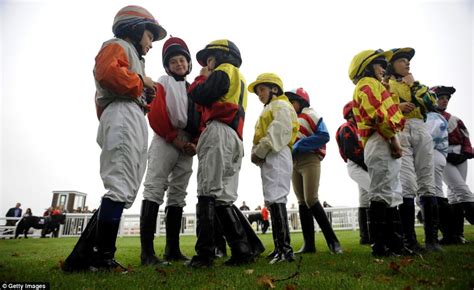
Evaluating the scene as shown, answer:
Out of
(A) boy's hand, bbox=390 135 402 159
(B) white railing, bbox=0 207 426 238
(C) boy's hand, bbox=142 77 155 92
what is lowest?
(B) white railing, bbox=0 207 426 238

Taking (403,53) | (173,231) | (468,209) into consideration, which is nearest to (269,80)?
(403,53)

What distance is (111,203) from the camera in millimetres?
2604

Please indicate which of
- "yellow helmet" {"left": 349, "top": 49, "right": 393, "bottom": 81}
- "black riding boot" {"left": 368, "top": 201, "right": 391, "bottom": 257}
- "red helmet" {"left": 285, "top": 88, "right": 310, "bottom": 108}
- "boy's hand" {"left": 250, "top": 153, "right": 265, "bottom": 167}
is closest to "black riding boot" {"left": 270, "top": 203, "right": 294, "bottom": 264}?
"boy's hand" {"left": 250, "top": 153, "right": 265, "bottom": 167}

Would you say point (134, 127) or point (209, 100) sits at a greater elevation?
point (209, 100)

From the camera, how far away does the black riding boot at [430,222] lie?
13.0 feet

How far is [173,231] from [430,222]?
368cm

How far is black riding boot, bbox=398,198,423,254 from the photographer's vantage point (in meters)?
3.96

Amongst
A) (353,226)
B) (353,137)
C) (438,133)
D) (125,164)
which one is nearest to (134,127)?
(125,164)

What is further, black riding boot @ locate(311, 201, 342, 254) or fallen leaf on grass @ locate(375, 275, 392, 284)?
black riding boot @ locate(311, 201, 342, 254)

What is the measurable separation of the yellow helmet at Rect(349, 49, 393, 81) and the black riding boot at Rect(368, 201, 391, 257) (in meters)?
1.83

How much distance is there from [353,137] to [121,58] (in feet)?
14.9

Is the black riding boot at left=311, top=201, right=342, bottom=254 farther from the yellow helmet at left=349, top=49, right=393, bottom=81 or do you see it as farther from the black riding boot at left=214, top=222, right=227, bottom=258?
the yellow helmet at left=349, top=49, right=393, bottom=81

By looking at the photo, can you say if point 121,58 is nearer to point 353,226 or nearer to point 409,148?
point 409,148

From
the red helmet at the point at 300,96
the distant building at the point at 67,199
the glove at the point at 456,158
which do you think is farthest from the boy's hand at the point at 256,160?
the distant building at the point at 67,199
